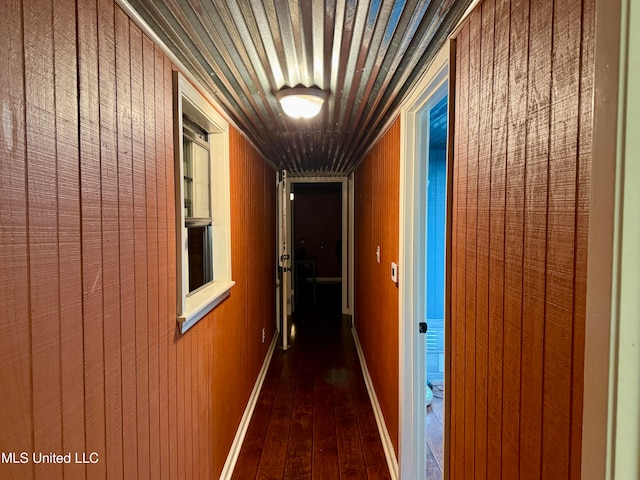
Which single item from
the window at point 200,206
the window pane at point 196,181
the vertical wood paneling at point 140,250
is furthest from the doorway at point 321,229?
the vertical wood paneling at point 140,250

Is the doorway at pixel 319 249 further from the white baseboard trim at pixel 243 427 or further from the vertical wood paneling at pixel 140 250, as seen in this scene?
the vertical wood paneling at pixel 140 250

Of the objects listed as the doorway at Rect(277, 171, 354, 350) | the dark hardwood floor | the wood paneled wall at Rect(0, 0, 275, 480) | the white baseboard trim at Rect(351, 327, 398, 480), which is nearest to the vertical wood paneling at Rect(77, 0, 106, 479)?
the wood paneled wall at Rect(0, 0, 275, 480)

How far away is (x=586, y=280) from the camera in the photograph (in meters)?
0.53

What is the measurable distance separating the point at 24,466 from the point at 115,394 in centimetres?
28

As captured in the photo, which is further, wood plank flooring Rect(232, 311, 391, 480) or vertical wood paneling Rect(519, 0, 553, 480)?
wood plank flooring Rect(232, 311, 391, 480)

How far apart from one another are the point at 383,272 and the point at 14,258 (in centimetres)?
206

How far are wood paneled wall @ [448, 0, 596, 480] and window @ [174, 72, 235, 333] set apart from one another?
1.08m

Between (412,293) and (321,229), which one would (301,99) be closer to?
(412,293)

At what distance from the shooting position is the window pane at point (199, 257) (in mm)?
1655

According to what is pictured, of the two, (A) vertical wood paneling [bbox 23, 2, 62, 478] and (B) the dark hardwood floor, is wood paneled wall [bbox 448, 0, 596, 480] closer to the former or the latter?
(A) vertical wood paneling [bbox 23, 2, 62, 478]

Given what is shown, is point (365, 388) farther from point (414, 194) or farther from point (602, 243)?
point (602, 243)

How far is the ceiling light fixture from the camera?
1629 millimetres

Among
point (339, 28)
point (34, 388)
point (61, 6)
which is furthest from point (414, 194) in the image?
point (34, 388)

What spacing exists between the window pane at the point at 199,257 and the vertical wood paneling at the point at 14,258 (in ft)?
3.37
